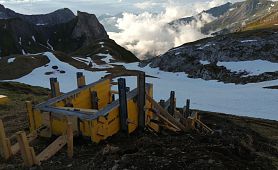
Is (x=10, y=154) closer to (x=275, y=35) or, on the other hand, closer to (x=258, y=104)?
(x=258, y=104)

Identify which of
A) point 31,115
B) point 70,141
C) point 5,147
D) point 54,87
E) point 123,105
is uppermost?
point 54,87

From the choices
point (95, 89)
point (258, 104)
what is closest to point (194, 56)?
point (258, 104)

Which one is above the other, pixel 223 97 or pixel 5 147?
pixel 5 147

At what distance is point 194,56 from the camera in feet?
278

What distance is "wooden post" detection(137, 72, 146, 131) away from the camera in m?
15.4

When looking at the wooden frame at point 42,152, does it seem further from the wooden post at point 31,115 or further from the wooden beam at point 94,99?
the wooden beam at point 94,99

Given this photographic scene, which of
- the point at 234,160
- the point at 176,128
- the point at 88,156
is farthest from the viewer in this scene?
the point at 176,128

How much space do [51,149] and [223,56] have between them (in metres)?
→ 70.4

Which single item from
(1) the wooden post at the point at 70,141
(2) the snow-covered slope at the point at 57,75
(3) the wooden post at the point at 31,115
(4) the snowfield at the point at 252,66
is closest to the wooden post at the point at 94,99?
(3) the wooden post at the point at 31,115

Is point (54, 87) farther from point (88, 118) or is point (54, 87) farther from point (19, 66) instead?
point (19, 66)

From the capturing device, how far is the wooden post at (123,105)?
14416 millimetres

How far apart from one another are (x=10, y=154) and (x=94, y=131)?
3144 millimetres

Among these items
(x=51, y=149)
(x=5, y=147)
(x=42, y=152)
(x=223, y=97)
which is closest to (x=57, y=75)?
(x=223, y=97)

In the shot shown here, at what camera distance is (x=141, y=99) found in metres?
16.0
